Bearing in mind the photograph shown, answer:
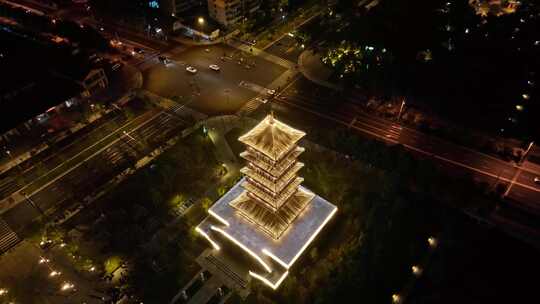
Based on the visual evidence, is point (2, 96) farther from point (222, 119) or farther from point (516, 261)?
point (516, 261)

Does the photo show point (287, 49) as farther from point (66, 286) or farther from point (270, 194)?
point (66, 286)

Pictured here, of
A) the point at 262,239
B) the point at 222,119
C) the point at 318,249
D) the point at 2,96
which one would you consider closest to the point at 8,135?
the point at 2,96

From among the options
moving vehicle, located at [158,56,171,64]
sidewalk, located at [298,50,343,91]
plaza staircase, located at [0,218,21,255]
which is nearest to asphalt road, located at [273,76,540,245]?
sidewalk, located at [298,50,343,91]

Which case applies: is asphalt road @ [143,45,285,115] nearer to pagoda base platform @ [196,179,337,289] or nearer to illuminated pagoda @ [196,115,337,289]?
pagoda base platform @ [196,179,337,289]

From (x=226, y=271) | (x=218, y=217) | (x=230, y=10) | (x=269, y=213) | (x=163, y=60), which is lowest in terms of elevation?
(x=226, y=271)

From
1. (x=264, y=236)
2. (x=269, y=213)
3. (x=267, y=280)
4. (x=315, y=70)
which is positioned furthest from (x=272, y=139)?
(x=315, y=70)

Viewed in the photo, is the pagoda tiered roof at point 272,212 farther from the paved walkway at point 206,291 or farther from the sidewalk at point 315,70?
the sidewalk at point 315,70
